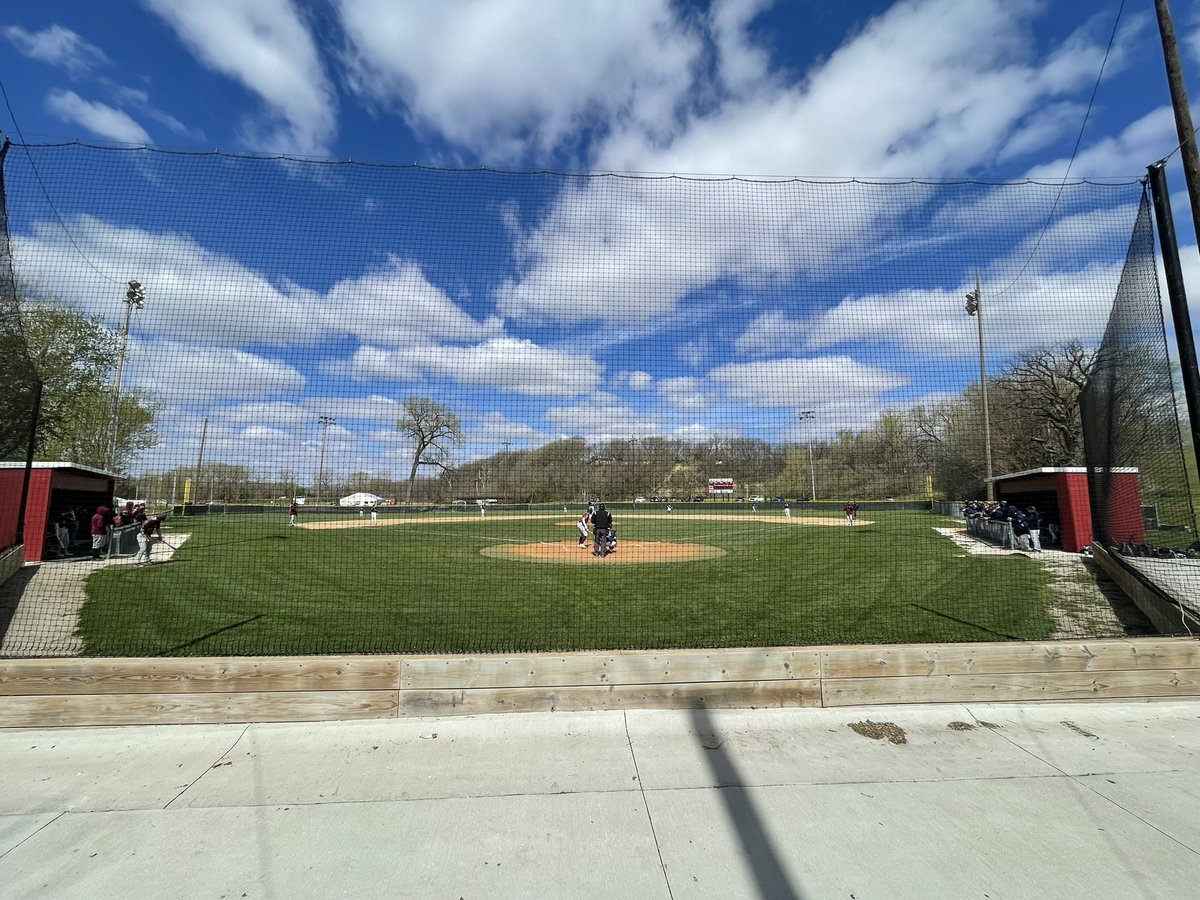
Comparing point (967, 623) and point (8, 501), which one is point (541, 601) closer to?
point (967, 623)

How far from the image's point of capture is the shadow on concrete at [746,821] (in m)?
2.22

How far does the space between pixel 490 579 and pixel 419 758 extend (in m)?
8.32

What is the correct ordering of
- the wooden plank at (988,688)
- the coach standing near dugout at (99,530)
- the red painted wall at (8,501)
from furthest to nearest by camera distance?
the coach standing near dugout at (99,530), the red painted wall at (8,501), the wooden plank at (988,688)

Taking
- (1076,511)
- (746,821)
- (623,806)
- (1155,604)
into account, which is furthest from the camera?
(1076,511)

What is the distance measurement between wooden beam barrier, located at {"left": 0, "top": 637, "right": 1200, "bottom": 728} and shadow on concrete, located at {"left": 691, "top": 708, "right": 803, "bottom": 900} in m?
0.48

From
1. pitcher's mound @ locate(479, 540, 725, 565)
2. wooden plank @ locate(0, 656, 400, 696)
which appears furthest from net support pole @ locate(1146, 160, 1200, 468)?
pitcher's mound @ locate(479, 540, 725, 565)

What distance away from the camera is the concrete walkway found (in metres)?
2.26

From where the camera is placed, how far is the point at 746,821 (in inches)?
Answer: 104

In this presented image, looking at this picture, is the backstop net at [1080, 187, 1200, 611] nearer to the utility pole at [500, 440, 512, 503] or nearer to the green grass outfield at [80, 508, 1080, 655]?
the green grass outfield at [80, 508, 1080, 655]

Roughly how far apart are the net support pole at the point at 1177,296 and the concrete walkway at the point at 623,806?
7.96ft

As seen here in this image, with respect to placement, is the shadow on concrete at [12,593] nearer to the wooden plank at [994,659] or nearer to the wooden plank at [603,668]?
the wooden plank at [603,668]

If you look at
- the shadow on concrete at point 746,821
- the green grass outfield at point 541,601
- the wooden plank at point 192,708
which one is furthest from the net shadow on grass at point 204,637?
the shadow on concrete at point 746,821

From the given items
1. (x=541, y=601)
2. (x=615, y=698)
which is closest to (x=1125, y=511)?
(x=615, y=698)

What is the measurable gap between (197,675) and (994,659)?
5.31 meters
